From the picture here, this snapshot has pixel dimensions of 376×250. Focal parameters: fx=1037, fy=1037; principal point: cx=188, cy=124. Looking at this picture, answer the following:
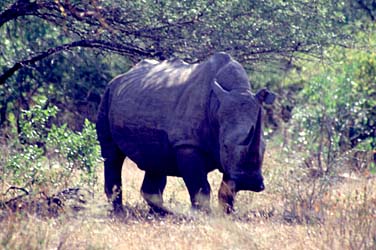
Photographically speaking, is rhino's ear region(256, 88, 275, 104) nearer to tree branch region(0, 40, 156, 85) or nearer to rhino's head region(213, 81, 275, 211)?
rhino's head region(213, 81, 275, 211)

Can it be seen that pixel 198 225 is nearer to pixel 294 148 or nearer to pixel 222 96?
A: pixel 222 96

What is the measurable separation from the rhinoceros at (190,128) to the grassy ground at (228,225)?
0.32 m

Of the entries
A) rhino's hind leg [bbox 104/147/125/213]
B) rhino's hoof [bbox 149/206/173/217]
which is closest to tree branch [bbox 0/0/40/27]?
rhino's hind leg [bbox 104/147/125/213]

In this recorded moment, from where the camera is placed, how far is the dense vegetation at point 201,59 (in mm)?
10289

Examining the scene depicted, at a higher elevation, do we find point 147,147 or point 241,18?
Answer: point 241,18

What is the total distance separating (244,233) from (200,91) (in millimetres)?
3411

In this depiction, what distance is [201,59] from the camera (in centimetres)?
1270

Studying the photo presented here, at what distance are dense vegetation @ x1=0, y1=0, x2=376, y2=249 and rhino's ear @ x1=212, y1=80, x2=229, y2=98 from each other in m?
1.27

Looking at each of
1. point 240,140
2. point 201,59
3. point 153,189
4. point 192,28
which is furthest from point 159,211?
point 201,59

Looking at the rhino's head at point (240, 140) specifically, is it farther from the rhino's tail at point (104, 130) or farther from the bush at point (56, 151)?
the rhino's tail at point (104, 130)

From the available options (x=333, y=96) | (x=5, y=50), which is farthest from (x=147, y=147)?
(x=5, y=50)

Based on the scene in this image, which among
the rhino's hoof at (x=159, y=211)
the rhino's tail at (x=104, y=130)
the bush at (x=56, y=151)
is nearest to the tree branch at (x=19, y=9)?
the bush at (x=56, y=151)

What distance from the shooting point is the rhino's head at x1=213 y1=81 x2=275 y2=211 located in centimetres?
1026

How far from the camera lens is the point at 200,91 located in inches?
429
